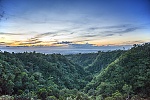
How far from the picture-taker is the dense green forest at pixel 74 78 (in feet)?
36.5

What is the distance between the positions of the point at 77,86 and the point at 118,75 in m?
5.63

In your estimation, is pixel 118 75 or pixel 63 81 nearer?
pixel 118 75

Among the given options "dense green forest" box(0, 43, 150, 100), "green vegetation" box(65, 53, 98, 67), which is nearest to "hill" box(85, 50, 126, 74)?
"dense green forest" box(0, 43, 150, 100)

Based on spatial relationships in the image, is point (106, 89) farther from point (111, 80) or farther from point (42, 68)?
point (42, 68)

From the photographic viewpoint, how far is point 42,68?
1984 cm

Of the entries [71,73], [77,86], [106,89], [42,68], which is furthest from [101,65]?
[106,89]

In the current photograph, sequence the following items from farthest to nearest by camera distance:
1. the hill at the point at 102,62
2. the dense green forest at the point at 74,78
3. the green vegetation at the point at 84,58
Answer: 1. the green vegetation at the point at 84,58
2. the hill at the point at 102,62
3. the dense green forest at the point at 74,78

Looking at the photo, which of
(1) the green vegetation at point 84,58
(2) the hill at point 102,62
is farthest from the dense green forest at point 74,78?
(1) the green vegetation at point 84,58

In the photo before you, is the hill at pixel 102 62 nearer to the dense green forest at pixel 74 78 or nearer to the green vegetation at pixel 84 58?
the dense green forest at pixel 74 78

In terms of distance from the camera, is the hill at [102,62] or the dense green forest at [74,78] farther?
the hill at [102,62]

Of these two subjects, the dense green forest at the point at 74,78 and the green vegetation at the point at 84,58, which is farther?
the green vegetation at the point at 84,58

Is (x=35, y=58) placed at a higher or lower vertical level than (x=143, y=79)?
higher

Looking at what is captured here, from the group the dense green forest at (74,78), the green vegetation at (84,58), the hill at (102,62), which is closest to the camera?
the dense green forest at (74,78)

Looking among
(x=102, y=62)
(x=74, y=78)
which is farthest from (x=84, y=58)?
(x=74, y=78)
